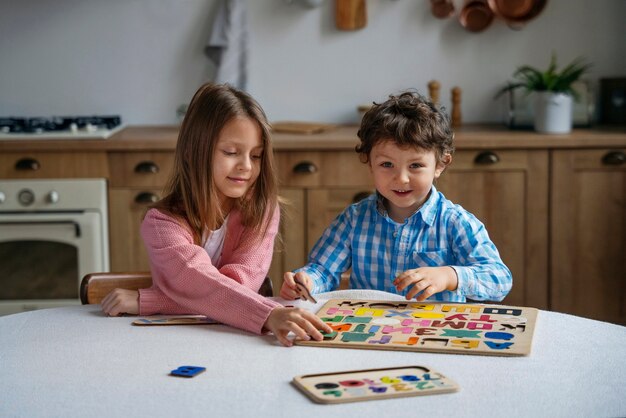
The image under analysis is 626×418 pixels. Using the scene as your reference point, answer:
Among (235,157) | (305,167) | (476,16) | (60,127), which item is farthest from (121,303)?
(476,16)

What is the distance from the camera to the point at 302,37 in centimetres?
393

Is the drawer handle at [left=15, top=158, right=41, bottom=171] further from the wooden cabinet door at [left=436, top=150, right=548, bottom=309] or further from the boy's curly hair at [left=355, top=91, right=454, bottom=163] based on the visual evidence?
the boy's curly hair at [left=355, top=91, right=454, bottom=163]

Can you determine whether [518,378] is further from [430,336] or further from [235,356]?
[235,356]

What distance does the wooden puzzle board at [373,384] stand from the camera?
3.98ft

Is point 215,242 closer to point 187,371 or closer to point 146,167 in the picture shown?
point 187,371

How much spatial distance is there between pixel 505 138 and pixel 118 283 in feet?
6.00

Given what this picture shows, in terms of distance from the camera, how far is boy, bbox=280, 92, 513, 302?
6.28 feet

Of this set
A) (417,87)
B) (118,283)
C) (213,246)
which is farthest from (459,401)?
(417,87)

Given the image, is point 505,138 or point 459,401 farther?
point 505,138

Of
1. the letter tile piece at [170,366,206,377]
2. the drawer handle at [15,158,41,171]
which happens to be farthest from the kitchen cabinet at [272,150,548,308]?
the letter tile piece at [170,366,206,377]

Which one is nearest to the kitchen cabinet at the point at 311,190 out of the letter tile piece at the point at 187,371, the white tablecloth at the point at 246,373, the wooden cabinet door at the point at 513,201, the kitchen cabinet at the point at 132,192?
the wooden cabinet door at the point at 513,201

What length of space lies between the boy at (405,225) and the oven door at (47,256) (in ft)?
5.26

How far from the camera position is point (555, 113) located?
348 cm

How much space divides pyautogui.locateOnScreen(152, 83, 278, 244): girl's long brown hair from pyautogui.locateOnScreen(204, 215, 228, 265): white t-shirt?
13 millimetres
